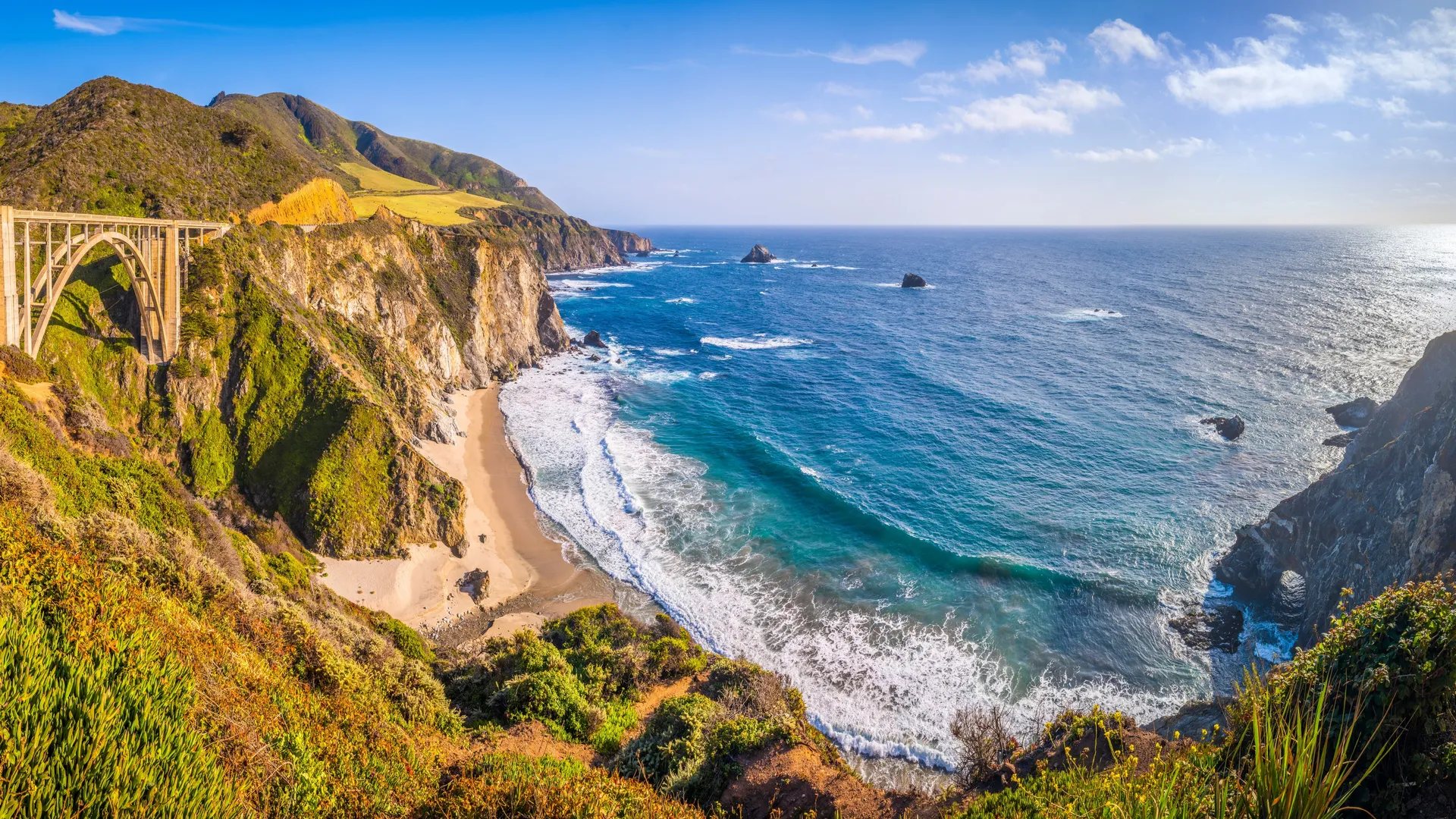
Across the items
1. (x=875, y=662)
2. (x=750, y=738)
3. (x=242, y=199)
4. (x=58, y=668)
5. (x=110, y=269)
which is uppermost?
(x=242, y=199)

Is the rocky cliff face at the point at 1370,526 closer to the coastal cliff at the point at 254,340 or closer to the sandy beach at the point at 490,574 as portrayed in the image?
the sandy beach at the point at 490,574

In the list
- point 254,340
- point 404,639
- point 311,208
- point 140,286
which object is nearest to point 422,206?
point 311,208

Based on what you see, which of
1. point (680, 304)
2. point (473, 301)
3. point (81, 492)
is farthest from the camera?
point (680, 304)

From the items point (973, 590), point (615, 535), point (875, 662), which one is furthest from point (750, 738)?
point (615, 535)

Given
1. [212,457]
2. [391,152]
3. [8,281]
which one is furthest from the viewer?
[391,152]

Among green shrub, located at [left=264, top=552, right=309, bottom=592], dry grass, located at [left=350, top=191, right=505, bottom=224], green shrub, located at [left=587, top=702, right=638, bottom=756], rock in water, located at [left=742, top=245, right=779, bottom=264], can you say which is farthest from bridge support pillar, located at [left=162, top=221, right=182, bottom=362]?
rock in water, located at [left=742, top=245, right=779, bottom=264]

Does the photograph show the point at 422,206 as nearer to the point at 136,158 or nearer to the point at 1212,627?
the point at 136,158

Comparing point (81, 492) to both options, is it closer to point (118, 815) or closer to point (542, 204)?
point (118, 815)
